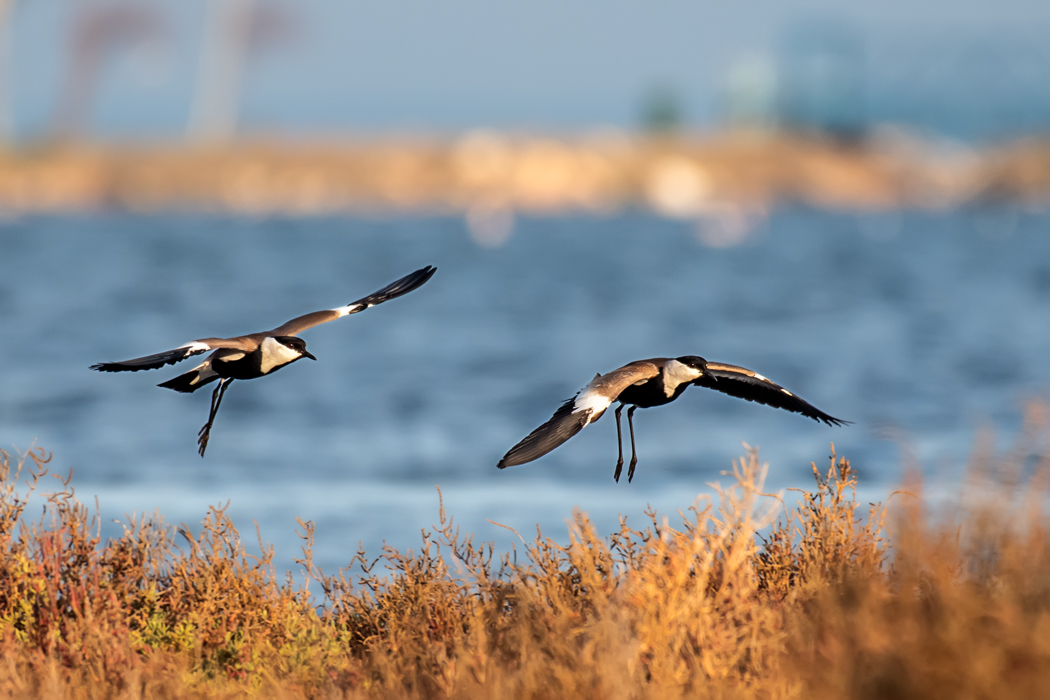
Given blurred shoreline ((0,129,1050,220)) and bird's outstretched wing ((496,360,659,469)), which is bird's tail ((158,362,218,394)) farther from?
blurred shoreline ((0,129,1050,220))

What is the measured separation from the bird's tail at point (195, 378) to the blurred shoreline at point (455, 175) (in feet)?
297

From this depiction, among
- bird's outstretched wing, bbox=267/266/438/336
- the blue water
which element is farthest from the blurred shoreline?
bird's outstretched wing, bbox=267/266/438/336

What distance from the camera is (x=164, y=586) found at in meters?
6.04

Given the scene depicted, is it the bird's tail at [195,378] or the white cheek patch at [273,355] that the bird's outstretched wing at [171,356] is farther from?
the bird's tail at [195,378]

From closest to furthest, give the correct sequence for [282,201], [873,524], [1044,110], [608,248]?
[873,524] < [608,248] < [282,201] < [1044,110]

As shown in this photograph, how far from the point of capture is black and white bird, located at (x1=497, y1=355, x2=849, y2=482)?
15.5ft

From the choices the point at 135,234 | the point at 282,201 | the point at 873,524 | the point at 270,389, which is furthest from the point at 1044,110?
the point at 873,524

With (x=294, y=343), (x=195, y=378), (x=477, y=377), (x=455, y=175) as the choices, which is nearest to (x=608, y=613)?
(x=294, y=343)

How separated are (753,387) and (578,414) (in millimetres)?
1088

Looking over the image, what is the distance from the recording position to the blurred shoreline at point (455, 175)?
96625 mm

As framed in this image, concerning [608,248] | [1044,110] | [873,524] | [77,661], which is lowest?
[77,661]

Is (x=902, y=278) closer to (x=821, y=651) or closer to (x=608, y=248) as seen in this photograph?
(x=608, y=248)

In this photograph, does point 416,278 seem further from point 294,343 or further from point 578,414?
point 578,414

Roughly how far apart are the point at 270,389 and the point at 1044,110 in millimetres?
166824
